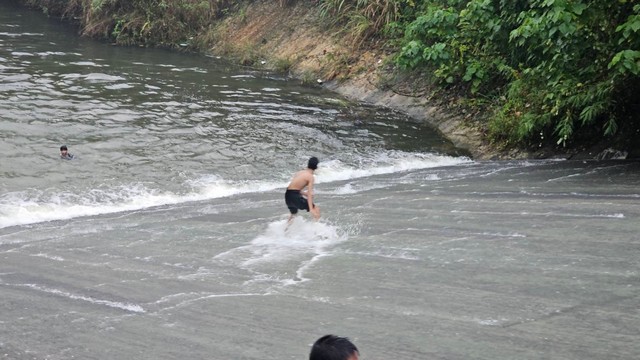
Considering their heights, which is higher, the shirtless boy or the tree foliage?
the tree foliage

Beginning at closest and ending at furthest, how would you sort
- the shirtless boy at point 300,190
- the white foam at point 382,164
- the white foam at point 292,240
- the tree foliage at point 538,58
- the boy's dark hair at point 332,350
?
the boy's dark hair at point 332,350 → the white foam at point 292,240 → the shirtless boy at point 300,190 → the tree foliage at point 538,58 → the white foam at point 382,164

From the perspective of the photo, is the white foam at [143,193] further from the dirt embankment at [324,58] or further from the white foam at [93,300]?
the white foam at [93,300]

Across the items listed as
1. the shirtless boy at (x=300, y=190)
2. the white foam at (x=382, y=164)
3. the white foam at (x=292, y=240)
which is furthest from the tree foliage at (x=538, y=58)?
the white foam at (x=292, y=240)

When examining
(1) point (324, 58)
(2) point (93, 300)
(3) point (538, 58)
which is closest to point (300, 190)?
(2) point (93, 300)

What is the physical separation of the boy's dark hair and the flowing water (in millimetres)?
2756

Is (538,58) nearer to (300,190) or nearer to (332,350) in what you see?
(300,190)

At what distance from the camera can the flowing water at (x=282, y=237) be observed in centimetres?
736

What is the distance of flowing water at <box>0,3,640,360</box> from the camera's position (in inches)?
290

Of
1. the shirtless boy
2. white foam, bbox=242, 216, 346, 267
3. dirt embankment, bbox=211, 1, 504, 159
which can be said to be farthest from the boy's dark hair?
dirt embankment, bbox=211, 1, 504, 159

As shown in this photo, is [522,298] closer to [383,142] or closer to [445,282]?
[445,282]

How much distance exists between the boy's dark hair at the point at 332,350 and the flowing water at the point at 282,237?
276cm

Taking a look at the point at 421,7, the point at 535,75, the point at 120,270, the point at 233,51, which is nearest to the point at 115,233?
the point at 120,270

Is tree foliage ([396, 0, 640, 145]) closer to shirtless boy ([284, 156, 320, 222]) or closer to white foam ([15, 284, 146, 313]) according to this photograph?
shirtless boy ([284, 156, 320, 222])

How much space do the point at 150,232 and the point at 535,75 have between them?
8.69 metres
